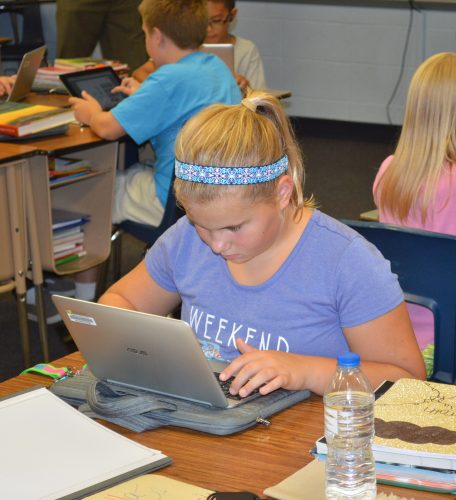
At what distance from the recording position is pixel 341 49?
667cm

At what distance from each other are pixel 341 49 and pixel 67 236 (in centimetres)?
374

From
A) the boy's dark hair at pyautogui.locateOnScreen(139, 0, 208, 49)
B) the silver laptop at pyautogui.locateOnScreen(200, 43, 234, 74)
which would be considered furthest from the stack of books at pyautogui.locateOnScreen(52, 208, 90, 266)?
the silver laptop at pyautogui.locateOnScreen(200, 43, 234, 74)

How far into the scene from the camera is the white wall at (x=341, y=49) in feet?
20.8

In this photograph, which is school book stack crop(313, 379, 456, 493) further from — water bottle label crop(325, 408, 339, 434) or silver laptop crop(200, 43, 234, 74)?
silver laptop crop(200, 43, 234, 74)

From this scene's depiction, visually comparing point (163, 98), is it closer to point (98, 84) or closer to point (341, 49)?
point (98, 84)

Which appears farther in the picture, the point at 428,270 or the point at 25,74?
the point at 25,74

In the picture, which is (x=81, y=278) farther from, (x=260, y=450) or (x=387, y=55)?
(x=387, y=55)

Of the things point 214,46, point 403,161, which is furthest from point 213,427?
point 214,46

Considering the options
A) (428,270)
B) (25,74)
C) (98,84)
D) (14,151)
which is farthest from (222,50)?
(428,270)

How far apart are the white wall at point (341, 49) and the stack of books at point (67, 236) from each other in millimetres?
3539

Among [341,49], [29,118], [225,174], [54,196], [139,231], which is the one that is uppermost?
[225,174]

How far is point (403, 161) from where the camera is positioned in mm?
2488

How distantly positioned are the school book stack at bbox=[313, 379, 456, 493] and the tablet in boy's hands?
248 cm

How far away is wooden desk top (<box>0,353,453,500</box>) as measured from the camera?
1.31 metres
